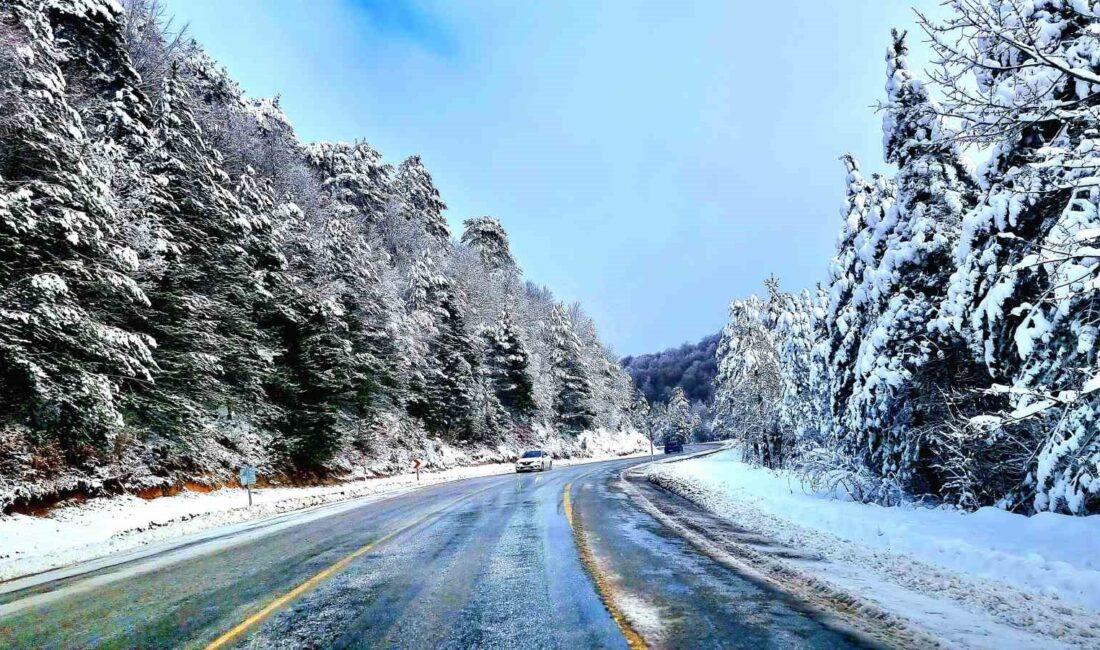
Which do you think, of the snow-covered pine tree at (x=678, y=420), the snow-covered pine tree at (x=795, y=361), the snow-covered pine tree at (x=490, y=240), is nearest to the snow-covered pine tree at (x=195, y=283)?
the snow-covered pine tree at (x=795, y=361)

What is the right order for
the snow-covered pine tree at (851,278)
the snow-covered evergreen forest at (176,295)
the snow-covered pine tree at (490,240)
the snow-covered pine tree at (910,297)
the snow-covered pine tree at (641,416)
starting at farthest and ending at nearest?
the snow-covered pine tree at (641,416) → the snow-covered pine tree at (490,240) → the snow-covered pine tree at (851,278) → the snow-covered evergreen forest at (176,295) → the snow-covered pine tree at (910,297)

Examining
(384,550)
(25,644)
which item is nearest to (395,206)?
(384,550)

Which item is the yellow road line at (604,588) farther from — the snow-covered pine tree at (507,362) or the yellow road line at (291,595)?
the snow-covered pine tree at (507,362)

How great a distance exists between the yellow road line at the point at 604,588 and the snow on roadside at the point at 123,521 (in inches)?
349

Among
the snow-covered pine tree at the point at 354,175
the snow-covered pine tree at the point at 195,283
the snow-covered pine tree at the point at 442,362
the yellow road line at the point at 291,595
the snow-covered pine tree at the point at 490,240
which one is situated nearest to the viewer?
the yellow road line at the point at 291,595

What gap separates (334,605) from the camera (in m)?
6.38

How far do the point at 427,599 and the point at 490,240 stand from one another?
72.2m

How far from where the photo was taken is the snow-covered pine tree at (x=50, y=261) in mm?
12844

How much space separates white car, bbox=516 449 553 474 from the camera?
36.4 m

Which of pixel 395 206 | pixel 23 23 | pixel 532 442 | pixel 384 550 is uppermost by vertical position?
pixel 395 206

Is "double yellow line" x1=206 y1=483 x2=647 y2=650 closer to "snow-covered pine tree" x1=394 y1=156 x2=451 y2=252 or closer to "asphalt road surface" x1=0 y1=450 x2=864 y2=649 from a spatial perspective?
"asphalt road surface" x1=0 y1=450 x2=864 y2=649

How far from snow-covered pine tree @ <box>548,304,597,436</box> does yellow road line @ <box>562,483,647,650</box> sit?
170 feet

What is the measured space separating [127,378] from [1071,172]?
2114 cm

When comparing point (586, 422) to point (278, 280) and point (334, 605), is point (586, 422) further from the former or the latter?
point (334, 605)
